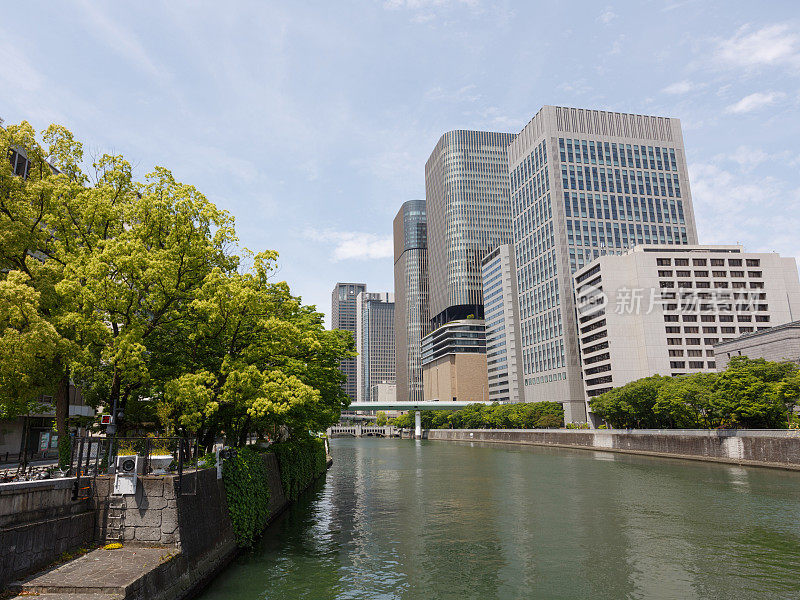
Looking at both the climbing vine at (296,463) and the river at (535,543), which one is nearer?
the river at (535,543)

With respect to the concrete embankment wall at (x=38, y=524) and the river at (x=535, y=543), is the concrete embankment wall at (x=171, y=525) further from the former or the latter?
the river at (x=535, y=543)

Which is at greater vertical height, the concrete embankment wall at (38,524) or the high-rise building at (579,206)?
the high-rise building at (579,206)

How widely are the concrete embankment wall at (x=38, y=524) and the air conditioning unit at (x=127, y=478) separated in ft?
4.19

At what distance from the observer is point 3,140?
25109mm

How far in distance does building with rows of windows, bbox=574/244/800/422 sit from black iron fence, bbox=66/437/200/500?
130397 mm

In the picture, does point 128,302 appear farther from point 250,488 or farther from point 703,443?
point 703,443

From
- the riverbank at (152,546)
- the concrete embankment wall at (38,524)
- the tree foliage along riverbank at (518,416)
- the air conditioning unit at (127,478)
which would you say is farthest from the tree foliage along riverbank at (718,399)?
the concrete embankment wall at (38,524)

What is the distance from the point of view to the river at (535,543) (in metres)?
21.9

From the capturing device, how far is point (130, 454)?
72.0 ft

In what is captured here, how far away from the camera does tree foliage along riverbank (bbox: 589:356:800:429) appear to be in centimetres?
7050

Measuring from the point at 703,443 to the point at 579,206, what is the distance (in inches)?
4213

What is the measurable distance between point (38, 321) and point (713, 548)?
113 feet

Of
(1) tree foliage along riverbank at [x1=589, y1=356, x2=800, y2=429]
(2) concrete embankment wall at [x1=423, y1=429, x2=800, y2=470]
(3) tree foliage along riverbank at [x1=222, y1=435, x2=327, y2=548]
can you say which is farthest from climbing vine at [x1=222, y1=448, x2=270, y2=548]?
(1) tree foliage along riverbank at [x1=589, y1=356, x2=800, y2=429]

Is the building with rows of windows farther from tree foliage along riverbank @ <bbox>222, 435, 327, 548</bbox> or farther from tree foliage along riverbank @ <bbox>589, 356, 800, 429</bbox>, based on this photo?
tree foliage along riverbank @ <bbox>222, 435, 327, 548</bbox>
